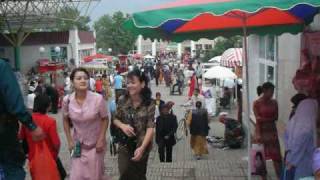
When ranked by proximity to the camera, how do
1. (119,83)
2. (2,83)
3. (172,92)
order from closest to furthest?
1. (2,83)
2. (119,83)
3. (172,92)

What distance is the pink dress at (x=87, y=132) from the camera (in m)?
5.21

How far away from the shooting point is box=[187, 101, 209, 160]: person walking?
1192 cm

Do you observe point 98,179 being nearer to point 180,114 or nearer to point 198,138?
point 198,138

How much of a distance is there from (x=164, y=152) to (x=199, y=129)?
134 centimetres

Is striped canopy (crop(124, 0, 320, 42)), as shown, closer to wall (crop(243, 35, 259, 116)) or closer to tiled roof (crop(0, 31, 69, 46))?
wall (crop(243, 35, 259, 116))

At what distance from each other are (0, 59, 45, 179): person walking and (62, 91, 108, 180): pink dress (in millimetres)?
1026

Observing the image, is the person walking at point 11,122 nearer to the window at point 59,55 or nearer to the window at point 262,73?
the window at point 262,73

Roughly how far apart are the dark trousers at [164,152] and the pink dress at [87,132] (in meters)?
5.63

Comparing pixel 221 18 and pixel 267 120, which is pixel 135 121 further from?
pixel 267 120

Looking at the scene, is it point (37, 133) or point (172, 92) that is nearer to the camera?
point (37, 133)

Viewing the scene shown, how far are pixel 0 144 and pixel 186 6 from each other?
2.14 m

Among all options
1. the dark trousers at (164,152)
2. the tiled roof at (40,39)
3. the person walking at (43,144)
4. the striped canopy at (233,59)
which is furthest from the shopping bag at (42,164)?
the tiled roof at (40,39)

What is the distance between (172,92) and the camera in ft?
111

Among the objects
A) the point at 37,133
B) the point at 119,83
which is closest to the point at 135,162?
the point at 37,133
